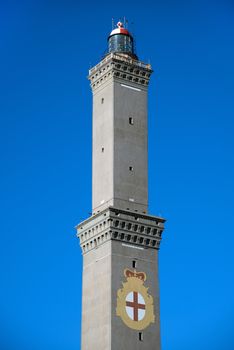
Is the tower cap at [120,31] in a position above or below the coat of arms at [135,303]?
above

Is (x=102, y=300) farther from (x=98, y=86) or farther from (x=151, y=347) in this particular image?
(x=98, y=86)

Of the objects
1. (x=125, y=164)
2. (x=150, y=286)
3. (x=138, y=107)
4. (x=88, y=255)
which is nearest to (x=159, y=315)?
(x=150, y=286)

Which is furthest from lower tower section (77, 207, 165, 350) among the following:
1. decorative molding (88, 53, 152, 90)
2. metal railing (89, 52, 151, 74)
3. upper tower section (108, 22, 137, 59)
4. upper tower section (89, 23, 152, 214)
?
upper tower section (108, 22, 137, 59)

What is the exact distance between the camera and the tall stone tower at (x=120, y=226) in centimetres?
8706

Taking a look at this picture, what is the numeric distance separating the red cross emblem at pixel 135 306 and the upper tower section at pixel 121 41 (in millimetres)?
25482

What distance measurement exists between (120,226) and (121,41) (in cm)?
2146

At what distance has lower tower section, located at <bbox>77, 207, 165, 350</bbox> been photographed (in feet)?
283

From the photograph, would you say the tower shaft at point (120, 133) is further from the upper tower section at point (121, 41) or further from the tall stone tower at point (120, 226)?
the upper tower section at point (121, 41)

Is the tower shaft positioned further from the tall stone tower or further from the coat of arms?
the coat of arms

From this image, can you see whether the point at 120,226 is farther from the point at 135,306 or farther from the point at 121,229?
the point at 135,306

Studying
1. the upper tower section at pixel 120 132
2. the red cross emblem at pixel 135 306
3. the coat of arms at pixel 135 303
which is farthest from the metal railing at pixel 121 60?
the red cross emblem at pixel 135 306

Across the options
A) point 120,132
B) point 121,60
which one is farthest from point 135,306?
point 121,60

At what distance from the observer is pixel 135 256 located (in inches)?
3538

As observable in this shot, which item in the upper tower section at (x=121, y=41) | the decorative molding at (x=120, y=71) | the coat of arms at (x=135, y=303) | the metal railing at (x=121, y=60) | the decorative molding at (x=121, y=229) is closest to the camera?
the coat of arms at (x=135, y=303)
